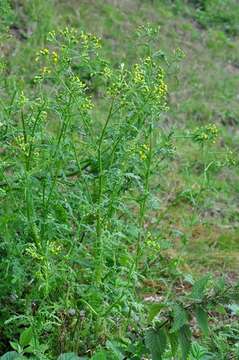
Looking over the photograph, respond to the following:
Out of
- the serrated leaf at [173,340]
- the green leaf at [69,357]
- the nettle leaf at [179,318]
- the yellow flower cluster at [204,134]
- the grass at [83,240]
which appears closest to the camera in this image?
the nettle leaf at [179,318]

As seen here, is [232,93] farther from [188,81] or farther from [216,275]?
[216,275]

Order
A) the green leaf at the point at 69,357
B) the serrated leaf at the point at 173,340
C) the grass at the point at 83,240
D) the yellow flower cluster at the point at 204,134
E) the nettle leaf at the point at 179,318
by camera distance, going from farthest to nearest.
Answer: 1. the yellow flower cluster at the point at 204,134
2. the grass at the point at 83,240
3. the green leaf at the point at 69,357
4. the serrated leaf at the point at 173,340
5. the nettle leaf at the point at 179,318

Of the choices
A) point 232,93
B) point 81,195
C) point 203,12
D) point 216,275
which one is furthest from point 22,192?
point 203,12

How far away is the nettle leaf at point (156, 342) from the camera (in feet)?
7.29

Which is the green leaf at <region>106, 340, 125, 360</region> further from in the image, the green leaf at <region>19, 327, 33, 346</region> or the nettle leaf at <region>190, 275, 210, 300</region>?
the nettle leaf at <region>190, 275, 210, 300</region>

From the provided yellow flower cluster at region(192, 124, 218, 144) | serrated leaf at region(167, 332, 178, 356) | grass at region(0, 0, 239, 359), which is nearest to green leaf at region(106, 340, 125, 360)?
→ grass at region(0, 0, 239, 359)

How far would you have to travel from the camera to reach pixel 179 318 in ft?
7.14

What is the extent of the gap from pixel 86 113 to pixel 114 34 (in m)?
4.64

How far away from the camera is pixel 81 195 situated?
2.66 meters

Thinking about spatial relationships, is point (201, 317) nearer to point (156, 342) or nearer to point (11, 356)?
point (156, 342)

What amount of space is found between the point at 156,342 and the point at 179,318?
5.5 inches

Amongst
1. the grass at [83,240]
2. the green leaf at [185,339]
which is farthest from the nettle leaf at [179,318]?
the grass at [83,240]

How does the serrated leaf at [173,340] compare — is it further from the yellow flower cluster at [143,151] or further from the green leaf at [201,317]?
the yellow flower cluster at [143,151]

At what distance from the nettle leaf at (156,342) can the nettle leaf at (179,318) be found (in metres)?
0.10
